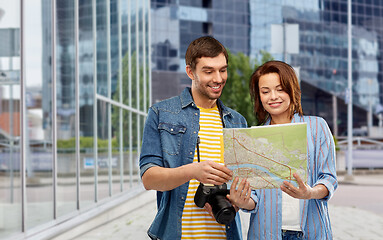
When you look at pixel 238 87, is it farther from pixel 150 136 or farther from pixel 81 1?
pixel 150 136

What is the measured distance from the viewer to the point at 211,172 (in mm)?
2258

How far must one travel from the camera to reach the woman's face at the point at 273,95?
8.45 ft

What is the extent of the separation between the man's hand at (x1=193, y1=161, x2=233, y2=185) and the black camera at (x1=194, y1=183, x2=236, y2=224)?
17 cm

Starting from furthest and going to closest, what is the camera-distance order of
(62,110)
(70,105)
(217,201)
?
(70,105), (62,110), (217,201)

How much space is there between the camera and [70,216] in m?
8.38

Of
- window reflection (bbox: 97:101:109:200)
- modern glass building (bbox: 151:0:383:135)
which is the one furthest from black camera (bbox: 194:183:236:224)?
modern glass building (bbox: 151:0:383:135)

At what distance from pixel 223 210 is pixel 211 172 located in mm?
247

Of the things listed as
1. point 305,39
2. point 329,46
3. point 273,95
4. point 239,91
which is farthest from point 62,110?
point 329,46

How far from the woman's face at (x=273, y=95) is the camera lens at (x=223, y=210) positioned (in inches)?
20.1

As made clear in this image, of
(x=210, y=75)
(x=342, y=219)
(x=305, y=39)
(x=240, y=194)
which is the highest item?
(x=305, y=39)

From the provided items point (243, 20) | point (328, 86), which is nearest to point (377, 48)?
point (328, 86)

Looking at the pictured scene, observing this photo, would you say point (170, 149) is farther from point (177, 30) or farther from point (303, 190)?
point (177, 30)

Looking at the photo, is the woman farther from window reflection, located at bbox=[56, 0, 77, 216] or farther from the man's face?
window reflection, located at bbox=[56, 0, 77, 216]

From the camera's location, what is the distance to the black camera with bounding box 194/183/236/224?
7.91 ft
